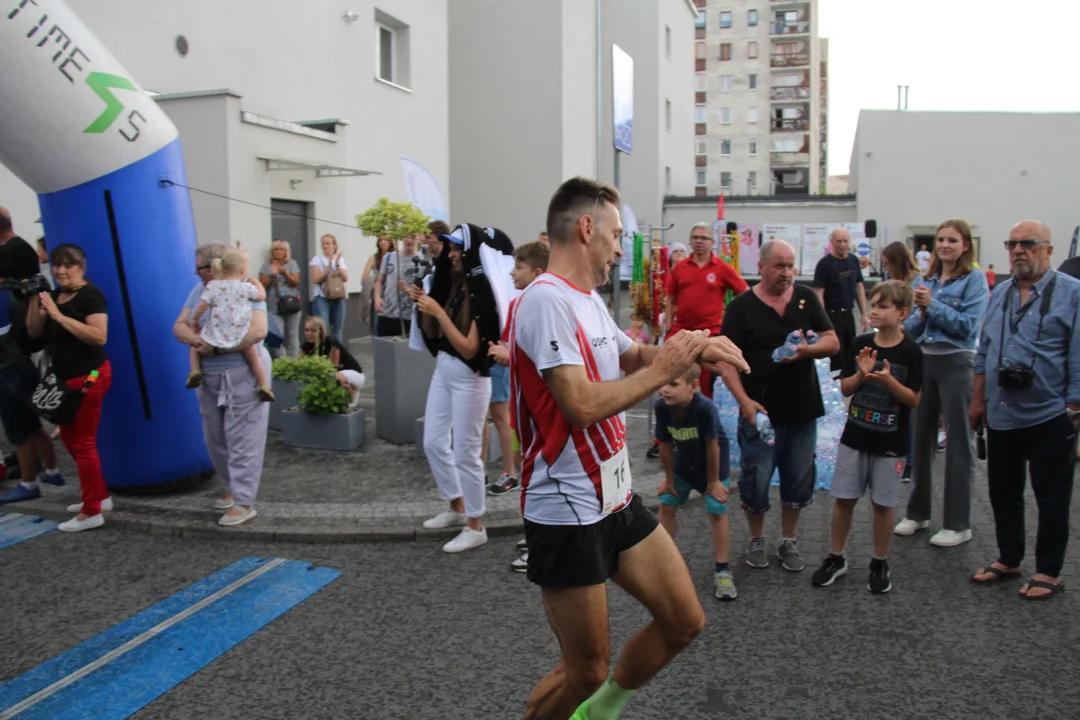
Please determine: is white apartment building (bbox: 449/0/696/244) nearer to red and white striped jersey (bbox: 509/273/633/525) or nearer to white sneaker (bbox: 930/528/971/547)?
white sneaker (bbox: 930/528/971/547)

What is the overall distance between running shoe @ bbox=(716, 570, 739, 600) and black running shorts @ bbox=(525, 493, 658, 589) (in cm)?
210

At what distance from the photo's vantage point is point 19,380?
6871 mm

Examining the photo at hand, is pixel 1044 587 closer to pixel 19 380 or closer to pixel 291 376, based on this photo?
pixel 291 376

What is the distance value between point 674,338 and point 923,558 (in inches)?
139

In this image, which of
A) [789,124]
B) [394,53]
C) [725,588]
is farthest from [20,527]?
[789,124]

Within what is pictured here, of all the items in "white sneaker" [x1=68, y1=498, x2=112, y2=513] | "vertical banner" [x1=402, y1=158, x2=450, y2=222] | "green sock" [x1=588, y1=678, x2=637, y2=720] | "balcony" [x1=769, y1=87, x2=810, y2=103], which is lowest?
"white sneaker" [x1=68, y1=498, x2=112, y2=513]

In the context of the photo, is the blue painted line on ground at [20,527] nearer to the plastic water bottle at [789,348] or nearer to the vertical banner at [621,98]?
the plastic water bottle at [789,348]

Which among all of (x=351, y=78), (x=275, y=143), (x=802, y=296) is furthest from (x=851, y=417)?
(x=351, y=78)

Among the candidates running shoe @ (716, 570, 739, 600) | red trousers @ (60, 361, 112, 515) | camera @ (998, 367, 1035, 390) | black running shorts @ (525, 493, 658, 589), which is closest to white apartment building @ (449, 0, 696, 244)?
red trousers @ (60, 361, 112, 515)

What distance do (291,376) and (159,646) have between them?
15.6ft

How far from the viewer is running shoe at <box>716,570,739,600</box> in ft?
15.9

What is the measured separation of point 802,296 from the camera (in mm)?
5316

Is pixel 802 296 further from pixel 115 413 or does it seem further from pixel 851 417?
pixel 115 413

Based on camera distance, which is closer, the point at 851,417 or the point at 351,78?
the point at 851,417
